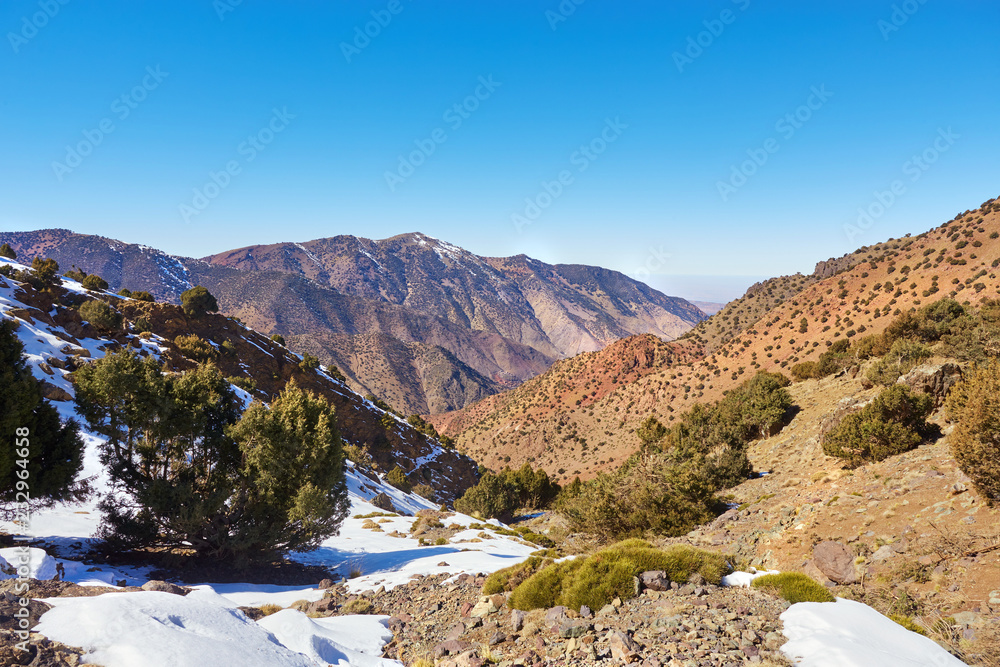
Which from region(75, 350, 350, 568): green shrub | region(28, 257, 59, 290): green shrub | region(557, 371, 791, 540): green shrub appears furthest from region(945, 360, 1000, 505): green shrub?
region(28, 257, 59, 290): green shrub

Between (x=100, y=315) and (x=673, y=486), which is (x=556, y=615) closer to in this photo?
(x=673, y=486)

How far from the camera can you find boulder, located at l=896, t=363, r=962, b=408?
51.2 feet

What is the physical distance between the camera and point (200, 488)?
13352mm

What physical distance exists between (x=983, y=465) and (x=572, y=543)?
1196cm

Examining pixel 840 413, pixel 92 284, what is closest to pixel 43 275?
pixel 92 284

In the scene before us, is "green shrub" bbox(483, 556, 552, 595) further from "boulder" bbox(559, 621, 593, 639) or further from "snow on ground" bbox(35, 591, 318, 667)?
"snow on ground" bbox(35, 591, 318, 667)

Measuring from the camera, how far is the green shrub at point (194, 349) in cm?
3766

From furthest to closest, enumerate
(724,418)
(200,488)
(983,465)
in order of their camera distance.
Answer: (724,418)
(200,488)
(983,465)

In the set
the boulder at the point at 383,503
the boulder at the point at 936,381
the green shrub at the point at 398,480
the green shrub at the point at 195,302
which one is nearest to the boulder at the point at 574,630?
the boulder at the point at 936,381

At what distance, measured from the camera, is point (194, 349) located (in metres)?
38.2

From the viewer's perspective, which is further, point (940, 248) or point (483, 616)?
point (940, 248)

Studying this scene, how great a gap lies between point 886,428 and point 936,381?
11.7 feet

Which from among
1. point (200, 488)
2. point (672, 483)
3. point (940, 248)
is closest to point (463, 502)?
point (672, 483)

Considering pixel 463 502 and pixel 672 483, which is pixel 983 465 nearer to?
pixel 672 483
